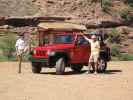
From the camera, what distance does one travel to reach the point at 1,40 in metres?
38.3

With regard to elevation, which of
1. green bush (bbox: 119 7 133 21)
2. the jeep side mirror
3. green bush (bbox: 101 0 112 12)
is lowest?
the jeep side mirror

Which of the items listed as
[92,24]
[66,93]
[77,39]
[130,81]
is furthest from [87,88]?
[92,24]

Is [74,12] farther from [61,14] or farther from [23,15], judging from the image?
[23,15]

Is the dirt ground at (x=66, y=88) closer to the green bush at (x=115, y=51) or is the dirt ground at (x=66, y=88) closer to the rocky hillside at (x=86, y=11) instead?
the green bush at (x=115, y=51)

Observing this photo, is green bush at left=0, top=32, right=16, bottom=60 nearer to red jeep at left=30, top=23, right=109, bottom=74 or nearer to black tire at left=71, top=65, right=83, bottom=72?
black tire at left=71, top=65, right=83, bottom=72

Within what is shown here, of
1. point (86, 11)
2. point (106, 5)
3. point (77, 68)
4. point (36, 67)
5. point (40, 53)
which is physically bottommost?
point (77, 68)

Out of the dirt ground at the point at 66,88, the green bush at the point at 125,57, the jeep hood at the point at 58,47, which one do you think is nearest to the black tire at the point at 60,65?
the jeep hood at the point at 58,47

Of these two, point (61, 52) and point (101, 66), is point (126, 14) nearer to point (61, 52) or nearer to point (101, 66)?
point (101, 66)

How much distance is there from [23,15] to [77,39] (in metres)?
20.3

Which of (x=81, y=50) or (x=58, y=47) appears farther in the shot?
(x=81, y=50)

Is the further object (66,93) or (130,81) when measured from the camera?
(130,81)

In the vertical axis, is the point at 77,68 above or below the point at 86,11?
below

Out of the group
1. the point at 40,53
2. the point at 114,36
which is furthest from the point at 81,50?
the point at 114,36

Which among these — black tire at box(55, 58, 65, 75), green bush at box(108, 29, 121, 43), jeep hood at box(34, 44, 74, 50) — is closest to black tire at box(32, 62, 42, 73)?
jeep hood at box(34, 44, 74, 50)
